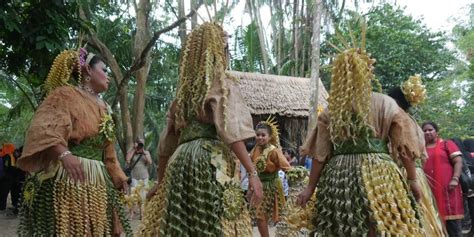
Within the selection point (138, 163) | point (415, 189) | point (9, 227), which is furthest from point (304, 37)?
point (415, 189)

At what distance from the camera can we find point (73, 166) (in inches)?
145

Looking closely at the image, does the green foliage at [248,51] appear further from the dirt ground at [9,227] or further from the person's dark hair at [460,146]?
the person's dark hair at [460,146]

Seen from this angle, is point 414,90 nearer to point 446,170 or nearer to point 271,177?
point 446,170

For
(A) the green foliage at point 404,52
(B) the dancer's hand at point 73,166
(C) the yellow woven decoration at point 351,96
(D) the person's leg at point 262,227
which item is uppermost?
(A) the green foliage at point 404,52

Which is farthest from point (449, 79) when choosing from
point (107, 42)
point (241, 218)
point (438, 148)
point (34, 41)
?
point (241, 218)

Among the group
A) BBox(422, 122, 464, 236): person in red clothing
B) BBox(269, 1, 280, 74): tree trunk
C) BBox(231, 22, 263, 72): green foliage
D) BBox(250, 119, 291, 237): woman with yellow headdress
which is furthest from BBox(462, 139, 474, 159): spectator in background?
BBox(269, 1, 280, 74): tree trunk

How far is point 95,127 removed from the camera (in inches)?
158

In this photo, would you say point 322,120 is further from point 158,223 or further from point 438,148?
point 438,148

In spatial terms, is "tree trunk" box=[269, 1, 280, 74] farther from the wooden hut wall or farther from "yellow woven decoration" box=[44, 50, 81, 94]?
"yellow woven decoration" box=[44, 50, 81, 94]

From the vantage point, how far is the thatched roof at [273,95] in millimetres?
14859

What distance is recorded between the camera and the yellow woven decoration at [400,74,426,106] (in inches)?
217

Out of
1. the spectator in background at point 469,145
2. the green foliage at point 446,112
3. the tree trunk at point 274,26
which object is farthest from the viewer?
the tree trunk at point 274,26

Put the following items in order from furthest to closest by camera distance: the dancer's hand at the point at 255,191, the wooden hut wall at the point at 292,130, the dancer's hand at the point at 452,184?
A: 1. the wooden hut wall at the point at 292,130
2. the dancer's hand at the point at 452,184
3. the dancer's hand at the point at 255,191

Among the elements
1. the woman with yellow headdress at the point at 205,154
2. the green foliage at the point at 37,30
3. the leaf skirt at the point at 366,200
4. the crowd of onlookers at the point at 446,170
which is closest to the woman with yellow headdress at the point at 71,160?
the woman with yellow headdress at the point at 205,154
